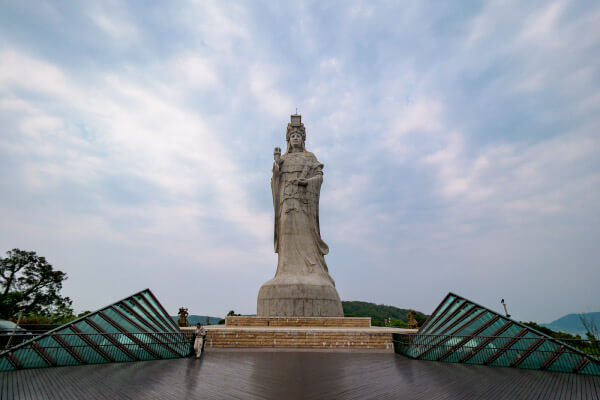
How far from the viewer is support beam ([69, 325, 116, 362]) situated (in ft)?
23.7

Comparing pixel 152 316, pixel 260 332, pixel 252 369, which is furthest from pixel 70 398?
pixel 260 332

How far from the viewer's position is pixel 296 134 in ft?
62.1

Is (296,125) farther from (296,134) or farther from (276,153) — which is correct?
(276,153)

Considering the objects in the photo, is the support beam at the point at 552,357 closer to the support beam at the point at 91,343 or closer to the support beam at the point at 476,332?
the support beam at the point at 476,332

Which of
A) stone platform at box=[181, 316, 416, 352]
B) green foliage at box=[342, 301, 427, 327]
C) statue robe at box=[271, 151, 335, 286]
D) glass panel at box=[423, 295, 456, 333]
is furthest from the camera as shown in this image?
green foliage at box=[342, 301, 427, 327]

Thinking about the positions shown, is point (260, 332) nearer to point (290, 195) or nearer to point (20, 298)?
point (290, 195)

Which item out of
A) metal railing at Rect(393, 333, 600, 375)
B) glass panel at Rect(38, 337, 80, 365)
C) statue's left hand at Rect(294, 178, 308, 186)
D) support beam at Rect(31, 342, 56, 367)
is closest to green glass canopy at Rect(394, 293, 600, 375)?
metal railing at Rect(393, 333, 600, 375)

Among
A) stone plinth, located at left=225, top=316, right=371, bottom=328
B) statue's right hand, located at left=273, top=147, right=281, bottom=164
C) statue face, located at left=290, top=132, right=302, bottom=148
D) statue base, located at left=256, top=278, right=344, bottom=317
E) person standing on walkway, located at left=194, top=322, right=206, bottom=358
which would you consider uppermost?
statue face, located at left=290, top=132, right=302, bottom=148

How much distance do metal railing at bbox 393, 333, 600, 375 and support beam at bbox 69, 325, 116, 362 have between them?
27.0ft

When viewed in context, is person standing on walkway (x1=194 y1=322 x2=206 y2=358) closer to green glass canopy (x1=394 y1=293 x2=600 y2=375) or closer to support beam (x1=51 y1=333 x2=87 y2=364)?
support beam (x1=51 y1=333 x2=87 y2=364)

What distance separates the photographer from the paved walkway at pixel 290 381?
15.2ft

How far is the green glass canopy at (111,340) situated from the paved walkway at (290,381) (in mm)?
426

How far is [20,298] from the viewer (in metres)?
24.2

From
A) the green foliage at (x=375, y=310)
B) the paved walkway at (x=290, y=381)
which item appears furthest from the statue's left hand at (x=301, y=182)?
the green foliage at (x=375, y=310)
